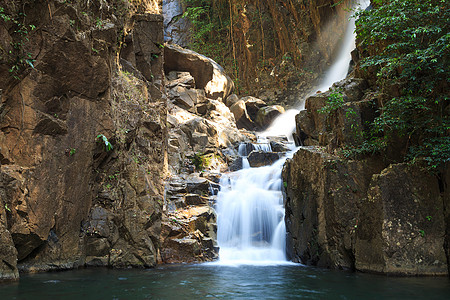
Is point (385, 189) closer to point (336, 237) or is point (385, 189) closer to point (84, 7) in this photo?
point (336, 237)

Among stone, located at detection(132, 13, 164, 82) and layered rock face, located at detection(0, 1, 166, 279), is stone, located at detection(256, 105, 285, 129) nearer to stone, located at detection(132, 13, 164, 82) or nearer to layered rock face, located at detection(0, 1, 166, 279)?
stone, located at detection(132, 13, 164, 82)

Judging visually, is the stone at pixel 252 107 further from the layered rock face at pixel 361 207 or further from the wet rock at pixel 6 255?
the wet rock at pixel 6 255

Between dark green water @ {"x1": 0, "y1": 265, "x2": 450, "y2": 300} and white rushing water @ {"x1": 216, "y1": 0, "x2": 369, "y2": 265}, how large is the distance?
2.97 metres

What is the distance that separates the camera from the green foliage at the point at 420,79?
29.7 ft

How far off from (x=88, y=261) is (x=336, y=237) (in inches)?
279

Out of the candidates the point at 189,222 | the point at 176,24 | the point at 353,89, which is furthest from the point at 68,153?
the point at 176,24

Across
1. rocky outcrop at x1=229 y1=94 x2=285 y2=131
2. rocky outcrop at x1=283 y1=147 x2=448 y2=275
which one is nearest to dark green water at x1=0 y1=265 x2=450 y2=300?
rocky outcrop at x1=283 y1=147 x2=448 y2=275

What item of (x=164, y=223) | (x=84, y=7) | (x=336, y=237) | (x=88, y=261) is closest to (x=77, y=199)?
(x=88, y=261)

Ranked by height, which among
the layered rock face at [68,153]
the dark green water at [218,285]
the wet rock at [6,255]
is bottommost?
the dark green water at [218,285]

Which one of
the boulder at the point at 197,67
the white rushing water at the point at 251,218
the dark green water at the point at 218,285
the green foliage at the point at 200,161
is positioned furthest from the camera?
the boulder at the point at 197,67

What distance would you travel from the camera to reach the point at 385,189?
9.27m

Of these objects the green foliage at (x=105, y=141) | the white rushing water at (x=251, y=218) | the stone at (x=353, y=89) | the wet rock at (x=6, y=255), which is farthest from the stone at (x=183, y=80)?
the wet rock at (x=6, y=255)

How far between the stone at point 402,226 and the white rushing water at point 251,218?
3.73m

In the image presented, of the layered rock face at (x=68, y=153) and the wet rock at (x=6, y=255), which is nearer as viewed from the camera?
the wet rock at (x=6, y=255)
